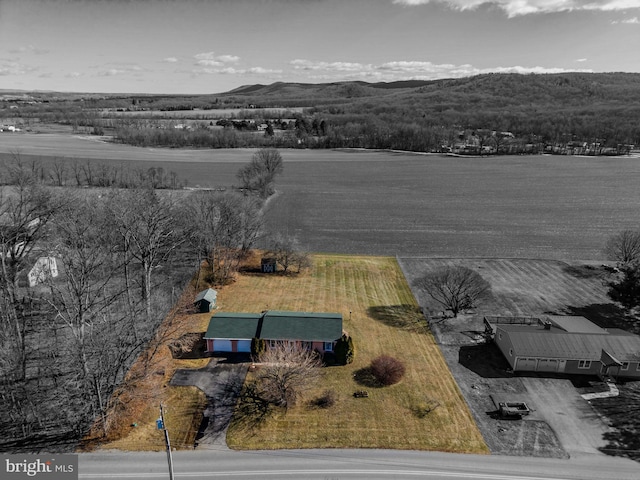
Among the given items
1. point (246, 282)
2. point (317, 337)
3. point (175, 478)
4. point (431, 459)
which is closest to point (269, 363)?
point (317, 337)

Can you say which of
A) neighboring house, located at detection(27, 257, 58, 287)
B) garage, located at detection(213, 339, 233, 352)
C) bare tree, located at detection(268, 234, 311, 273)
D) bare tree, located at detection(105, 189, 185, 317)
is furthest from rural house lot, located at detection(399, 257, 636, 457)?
neighboring house, located at detection(27, 257, 58, 287)

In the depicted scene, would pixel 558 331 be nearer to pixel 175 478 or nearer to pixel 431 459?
pixel 431 459

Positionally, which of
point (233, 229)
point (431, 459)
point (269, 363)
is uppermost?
point (233, 229)

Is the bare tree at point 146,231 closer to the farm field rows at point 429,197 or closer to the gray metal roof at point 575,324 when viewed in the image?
the farm field rows at point 429,197

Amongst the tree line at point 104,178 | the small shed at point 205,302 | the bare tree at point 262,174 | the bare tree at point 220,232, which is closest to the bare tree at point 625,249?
the bare tree at point 220,232

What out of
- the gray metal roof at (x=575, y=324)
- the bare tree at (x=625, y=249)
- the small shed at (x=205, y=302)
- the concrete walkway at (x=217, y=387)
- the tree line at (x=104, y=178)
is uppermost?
the tree line at (x=104, y=178)

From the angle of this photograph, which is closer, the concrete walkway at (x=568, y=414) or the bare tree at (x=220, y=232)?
the concrete walkway at (x=568, y=414)
